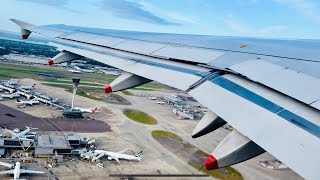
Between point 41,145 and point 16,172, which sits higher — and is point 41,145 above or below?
above

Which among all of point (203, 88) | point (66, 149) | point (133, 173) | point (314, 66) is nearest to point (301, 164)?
point (203, 88)

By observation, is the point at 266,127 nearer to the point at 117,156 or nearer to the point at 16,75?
the point at 117,156

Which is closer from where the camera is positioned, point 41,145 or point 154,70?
point 154,70

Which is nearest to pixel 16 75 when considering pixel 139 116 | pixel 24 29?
pixel 139 116

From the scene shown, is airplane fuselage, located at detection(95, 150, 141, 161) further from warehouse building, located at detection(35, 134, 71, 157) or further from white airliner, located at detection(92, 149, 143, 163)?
warehouse building, located at detection(35, 134, 71, 157)

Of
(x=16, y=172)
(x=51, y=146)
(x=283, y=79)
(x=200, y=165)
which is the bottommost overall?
(x=16, y=172)

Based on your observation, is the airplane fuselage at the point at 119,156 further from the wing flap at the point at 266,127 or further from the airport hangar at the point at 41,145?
the wing flap at the point at 266,127

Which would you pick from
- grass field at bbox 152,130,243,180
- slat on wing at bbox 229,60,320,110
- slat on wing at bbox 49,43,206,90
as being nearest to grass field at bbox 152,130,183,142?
grass field at bbox 152,130,243,180
